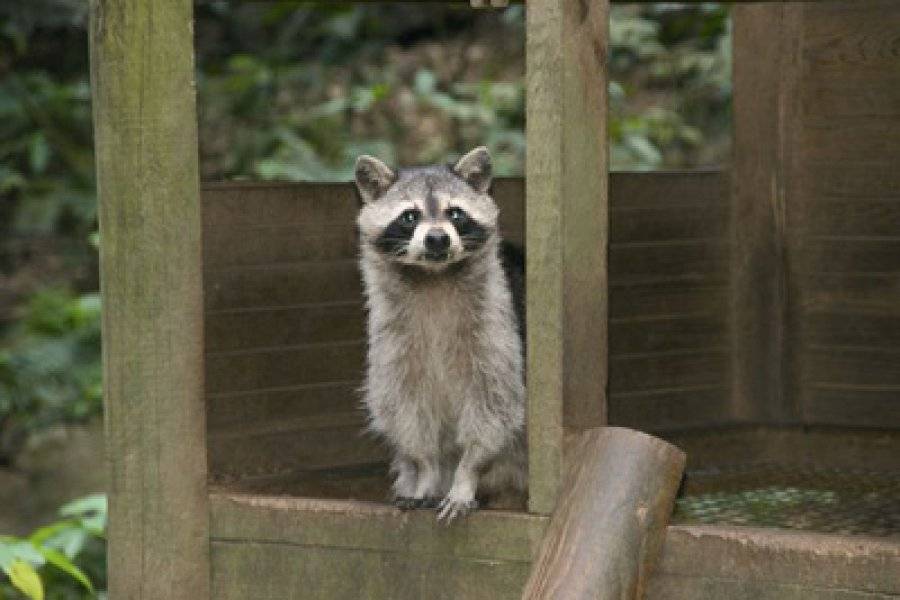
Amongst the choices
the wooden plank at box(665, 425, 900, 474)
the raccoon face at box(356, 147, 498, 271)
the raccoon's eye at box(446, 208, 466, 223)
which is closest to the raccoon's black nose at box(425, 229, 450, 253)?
the raccoon face at box(356, 147, 498, 271)

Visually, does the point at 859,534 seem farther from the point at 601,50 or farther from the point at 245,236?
the point at 245,236

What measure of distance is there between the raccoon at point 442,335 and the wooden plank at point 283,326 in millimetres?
390

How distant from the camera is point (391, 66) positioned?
8938 mm

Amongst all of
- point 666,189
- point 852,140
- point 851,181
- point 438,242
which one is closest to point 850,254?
point 851,181

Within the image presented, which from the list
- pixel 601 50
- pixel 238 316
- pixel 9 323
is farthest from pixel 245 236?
pixel 9 323

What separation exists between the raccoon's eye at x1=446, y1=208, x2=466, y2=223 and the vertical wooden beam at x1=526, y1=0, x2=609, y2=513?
52 cm

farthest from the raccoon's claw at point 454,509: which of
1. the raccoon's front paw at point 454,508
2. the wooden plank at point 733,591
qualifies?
the wooden plank at point 733,591

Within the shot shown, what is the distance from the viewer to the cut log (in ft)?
11.7

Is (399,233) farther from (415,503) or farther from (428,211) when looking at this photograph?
(415,503)

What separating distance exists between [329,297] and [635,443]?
1.25 metres

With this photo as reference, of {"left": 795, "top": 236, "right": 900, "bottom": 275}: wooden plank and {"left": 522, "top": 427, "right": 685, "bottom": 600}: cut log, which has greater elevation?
{"left": 795, "top": 236, "right": 900, "bottom": 275}: wooden plank

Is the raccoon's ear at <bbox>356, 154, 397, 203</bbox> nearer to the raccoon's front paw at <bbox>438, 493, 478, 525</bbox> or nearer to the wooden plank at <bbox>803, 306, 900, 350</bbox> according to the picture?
the raccoon's front paw at <bbox>438, 493, 478, 525</bbox>

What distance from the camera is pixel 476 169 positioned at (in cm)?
426

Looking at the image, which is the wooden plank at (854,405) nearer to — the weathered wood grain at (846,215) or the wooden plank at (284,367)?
the weathered wood grain at (846,215)
